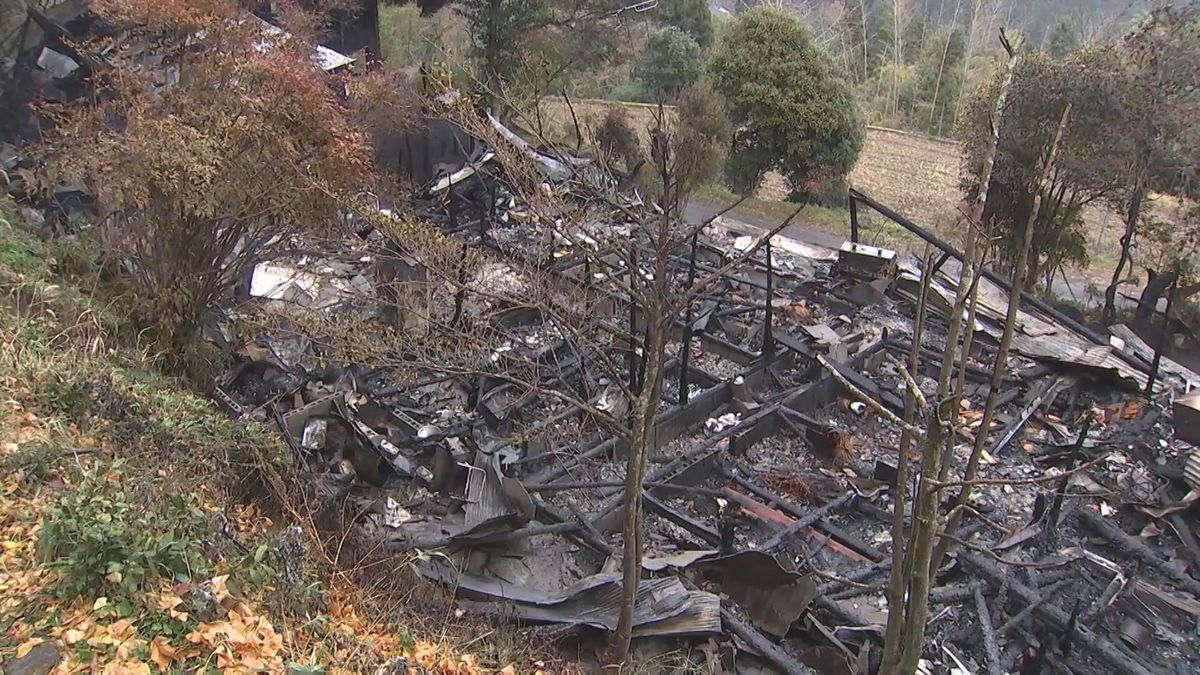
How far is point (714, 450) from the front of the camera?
7711 millimetres

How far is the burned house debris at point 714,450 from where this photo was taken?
564 cm

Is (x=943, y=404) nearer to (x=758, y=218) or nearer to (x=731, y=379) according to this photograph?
(x=731, y=379)

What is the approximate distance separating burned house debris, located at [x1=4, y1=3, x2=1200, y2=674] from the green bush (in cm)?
166

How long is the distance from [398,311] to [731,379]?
380 cm

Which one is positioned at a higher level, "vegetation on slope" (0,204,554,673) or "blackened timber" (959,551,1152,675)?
"vegetation on slope" (0,204,554,673)

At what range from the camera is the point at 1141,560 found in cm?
693

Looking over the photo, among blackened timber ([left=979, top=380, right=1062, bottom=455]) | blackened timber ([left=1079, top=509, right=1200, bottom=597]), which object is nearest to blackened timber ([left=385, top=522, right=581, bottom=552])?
blackened timber ([left=1079, top=509, right=1200, bottom=597])

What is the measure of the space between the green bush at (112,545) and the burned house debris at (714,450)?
1.66 metres

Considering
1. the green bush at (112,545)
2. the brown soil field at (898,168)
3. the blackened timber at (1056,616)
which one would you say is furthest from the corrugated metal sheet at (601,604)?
the brown soil field at (898,168)

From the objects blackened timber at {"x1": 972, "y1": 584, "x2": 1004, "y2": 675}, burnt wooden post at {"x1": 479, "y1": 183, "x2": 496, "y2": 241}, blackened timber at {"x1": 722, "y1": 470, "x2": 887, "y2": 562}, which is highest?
burnt wooden post at {"x1": 479, "y1": 183, "x2": 496, "y2": 241}

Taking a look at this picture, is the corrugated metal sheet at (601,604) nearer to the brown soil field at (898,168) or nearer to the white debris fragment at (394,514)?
the white debris fragment at (394,514)

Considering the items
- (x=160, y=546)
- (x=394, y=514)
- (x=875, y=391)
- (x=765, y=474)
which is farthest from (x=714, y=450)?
(x=160, y=546)

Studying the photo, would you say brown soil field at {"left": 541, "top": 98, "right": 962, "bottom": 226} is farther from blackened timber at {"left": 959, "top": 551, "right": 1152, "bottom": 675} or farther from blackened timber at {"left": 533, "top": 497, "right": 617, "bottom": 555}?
blackened timber at {"left": 959, "top": 551, "right": 1152, "bottom": 675}

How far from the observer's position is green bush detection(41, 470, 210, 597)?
380cm
